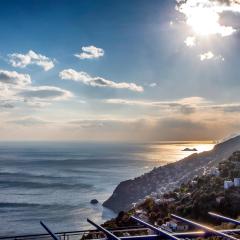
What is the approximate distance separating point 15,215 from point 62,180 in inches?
1746

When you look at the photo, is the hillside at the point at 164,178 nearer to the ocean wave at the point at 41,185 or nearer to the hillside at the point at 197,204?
the hillside at the point at 197,204

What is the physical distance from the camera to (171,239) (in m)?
8.91

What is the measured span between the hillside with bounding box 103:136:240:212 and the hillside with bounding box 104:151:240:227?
10496mm

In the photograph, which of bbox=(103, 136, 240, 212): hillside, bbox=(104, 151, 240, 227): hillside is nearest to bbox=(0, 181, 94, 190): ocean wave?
bbox=(103, 136, 240, 212): hillside

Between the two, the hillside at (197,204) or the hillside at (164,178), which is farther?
the hillside at (164,178)

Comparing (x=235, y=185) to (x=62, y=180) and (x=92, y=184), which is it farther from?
(x=62, y=180)

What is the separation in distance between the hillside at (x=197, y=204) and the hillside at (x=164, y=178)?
1050 centimetres

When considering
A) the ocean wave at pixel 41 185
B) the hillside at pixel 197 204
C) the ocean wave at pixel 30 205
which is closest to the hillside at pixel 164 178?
the ocean wave at pixel 30 205

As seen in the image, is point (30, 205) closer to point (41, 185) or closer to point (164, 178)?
point (41, 185)

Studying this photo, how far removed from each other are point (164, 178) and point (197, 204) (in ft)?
147

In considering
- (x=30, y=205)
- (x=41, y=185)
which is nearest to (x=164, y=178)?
(x=41, y=185)

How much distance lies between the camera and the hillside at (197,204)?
38.5 meters

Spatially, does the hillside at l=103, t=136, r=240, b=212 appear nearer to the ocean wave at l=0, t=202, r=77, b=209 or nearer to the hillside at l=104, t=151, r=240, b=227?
the ocean wave at l=0, t=202, r=77, b=209

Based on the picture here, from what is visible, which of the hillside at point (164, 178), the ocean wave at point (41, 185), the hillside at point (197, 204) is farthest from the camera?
the ocean wave at point (41, 185)
